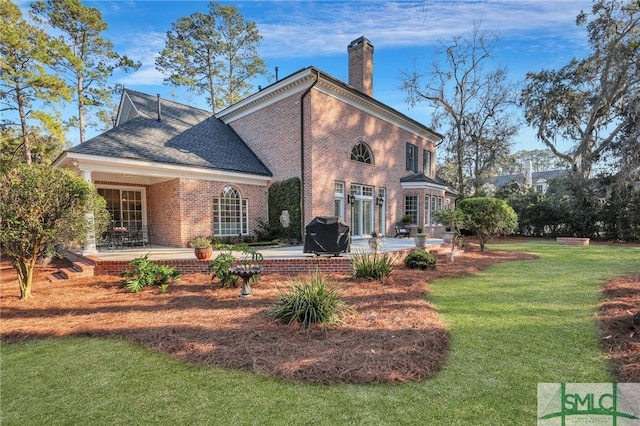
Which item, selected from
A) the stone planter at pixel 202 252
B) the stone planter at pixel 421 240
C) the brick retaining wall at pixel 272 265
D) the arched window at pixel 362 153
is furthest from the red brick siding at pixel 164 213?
the stone planter at pixel 421 240

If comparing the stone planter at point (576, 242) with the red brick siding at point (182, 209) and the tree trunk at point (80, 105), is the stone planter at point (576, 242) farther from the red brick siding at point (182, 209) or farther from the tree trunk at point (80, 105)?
the tree trunk at point (80, 105)

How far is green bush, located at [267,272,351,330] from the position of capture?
4.41 m

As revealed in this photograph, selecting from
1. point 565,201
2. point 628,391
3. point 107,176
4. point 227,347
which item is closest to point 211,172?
point 107,176

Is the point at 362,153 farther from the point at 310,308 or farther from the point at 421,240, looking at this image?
the point at 310,308

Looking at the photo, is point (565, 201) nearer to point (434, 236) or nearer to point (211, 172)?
point (434, 236)

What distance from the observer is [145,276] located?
673 centimetres

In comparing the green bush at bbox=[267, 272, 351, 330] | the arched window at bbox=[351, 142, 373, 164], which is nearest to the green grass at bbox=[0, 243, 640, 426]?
the green bush at bbox=[267, 272, 351, 330]

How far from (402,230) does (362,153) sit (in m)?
4.61

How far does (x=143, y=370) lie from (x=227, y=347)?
92 cm

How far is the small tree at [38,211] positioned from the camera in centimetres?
547

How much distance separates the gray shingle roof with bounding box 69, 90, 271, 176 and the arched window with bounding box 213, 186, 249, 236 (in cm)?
116

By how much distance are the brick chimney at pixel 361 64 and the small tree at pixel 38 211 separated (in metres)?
13.5

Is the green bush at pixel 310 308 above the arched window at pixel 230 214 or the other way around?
the other way around

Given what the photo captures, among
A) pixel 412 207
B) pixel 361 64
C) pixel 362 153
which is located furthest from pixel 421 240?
pixel 361 64
